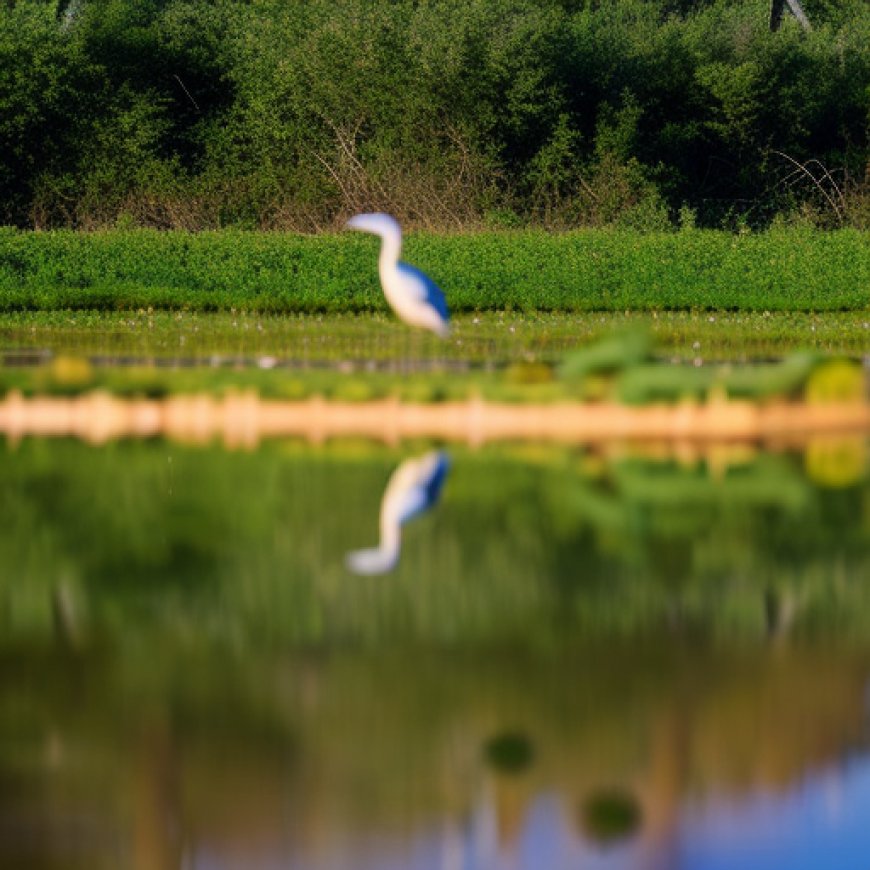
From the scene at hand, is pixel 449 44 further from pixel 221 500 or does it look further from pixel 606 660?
pixel 606 660

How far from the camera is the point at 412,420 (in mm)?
12508

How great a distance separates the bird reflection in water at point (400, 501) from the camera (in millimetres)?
8461

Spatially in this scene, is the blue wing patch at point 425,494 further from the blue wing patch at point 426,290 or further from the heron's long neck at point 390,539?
the blue wing patch at point 426,290

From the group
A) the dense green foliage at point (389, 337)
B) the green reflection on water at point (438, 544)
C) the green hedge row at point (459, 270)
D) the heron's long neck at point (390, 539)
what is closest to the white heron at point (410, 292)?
the dense green foliage at point (389, 337)

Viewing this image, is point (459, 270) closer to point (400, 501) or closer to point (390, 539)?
point (400, 501)

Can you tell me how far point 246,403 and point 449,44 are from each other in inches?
918

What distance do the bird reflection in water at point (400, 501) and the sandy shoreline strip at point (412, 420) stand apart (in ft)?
3.08

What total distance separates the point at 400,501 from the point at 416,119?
25.6 meters

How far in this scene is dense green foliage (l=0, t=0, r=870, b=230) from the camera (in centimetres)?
3459

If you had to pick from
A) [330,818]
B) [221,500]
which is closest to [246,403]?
[221,500]

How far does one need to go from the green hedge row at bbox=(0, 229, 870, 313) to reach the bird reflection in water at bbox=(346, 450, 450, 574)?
1281cm

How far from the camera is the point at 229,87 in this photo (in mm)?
37594

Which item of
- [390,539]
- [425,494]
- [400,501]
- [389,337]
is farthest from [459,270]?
[390,539]

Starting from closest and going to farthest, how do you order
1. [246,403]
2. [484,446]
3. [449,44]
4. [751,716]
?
[751,716], [484,446], [246,403], [449,44]
